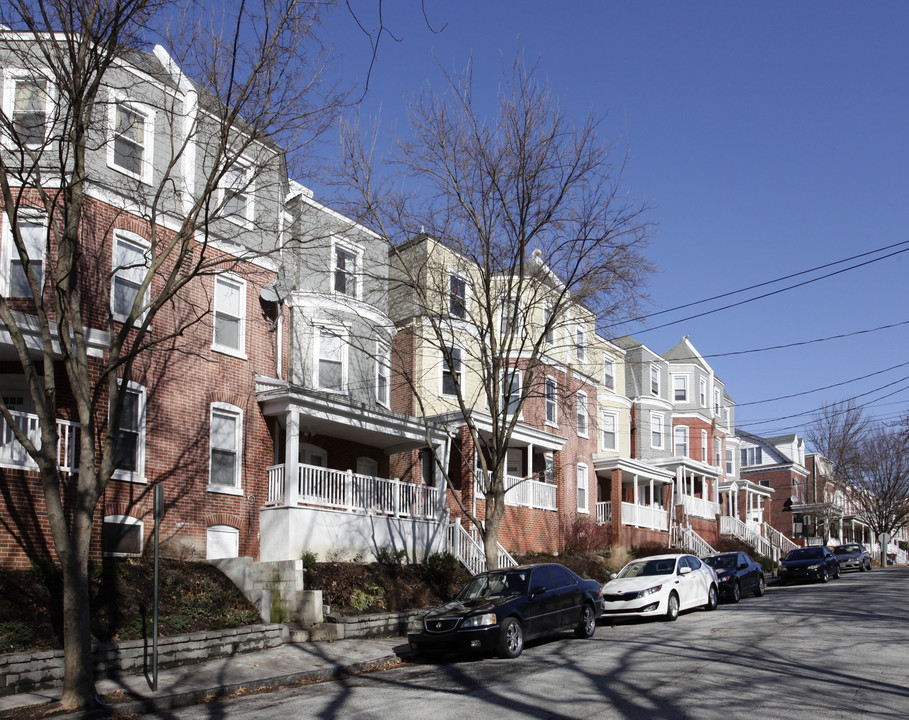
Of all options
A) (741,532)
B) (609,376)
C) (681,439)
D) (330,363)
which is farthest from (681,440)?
(330,363)

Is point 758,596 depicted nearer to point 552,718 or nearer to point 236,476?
point 236,476

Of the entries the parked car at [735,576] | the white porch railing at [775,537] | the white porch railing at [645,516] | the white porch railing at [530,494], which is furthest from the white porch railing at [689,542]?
the white porch railing at [775,537]

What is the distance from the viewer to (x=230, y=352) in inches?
802

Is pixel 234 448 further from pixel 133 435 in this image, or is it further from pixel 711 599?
pixel 711 599

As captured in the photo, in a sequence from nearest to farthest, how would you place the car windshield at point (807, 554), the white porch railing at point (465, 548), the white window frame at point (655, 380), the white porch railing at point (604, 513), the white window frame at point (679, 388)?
the white porch railing at point (465, 548) → the car windshield at point (807, 554) → the white porch railing at point (604, 513) → the white window frame at point (655, 380) → the white window frame at point (679, 388)

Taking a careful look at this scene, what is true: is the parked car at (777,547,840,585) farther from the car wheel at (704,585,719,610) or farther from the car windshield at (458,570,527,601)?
the car windshield at (458,570,527,601)

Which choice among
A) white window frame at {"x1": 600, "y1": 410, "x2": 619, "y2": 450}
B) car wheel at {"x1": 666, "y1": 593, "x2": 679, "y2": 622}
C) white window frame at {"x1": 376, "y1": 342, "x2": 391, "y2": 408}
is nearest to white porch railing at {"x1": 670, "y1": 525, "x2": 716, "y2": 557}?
white window frame at {"x1": 600, "y1": 410, "x2": 619, "y2": 450}

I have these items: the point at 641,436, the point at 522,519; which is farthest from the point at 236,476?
the point at 641,436

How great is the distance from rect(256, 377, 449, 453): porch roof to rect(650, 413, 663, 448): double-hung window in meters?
24.1

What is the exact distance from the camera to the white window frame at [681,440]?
1934 inches

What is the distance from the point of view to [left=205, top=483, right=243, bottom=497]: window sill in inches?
758

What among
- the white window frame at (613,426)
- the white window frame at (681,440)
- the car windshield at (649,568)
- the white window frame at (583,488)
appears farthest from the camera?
the white window frame at (681,440)

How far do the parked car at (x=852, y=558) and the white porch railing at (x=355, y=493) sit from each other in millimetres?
27449

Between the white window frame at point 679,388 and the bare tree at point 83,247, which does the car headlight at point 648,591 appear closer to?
the bare tree at point 83,247
